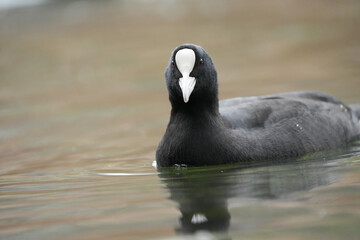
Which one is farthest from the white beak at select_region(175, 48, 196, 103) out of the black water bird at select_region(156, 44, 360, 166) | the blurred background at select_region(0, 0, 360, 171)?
the blurred background at select_region(0, 0, 360, 171)

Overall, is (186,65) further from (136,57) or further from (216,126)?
(136,57)

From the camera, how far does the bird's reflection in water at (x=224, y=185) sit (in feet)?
14.0

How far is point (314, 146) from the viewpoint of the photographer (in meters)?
6.71

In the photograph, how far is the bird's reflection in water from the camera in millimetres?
4270

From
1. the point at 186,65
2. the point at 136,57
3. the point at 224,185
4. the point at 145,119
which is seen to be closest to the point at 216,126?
the point at 186,65

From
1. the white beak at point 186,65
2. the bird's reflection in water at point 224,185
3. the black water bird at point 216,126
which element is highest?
the white beak at point 186,65

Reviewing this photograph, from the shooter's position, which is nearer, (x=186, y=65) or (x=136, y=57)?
(x=186, y=65)

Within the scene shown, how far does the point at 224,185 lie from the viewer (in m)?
5.32

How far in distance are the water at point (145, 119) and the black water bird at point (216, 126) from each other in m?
0.14

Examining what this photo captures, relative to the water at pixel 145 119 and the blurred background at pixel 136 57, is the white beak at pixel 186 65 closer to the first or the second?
the water at pixel 145 119

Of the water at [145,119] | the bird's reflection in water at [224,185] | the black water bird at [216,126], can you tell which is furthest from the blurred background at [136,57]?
the bird's reflection in water at [224,185]

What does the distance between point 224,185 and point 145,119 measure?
454 cm

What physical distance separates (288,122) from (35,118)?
16.2 feet

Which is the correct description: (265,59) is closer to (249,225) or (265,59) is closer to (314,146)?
(314,146)
